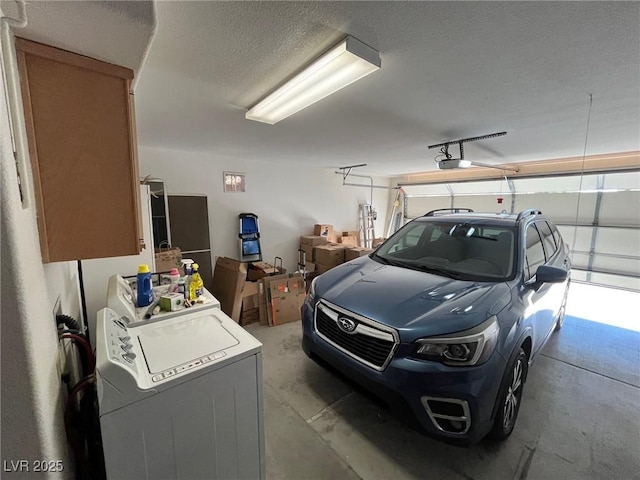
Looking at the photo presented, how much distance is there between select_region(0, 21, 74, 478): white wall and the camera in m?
0.61

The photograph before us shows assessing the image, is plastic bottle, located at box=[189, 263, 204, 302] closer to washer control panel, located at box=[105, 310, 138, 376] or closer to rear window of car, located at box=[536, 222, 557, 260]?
washer control panel, located at box=[105, 310, 138, 376]

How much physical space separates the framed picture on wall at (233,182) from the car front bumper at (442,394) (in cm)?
383

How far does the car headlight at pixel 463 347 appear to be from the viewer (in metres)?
1.37

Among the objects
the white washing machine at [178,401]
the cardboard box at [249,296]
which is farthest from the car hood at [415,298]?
the cardboard box at [249,296]

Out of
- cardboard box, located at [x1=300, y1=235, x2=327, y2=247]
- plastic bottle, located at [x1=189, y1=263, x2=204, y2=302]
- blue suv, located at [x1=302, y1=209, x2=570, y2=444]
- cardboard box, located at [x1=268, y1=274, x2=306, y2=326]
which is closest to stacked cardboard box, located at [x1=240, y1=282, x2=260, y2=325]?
cardboard box, located at [x1=268, y1=274, x2=306, y2=326]

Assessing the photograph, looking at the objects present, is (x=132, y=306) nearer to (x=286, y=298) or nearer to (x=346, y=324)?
(x=346, y=324)

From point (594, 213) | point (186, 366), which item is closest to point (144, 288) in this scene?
point (186, 366)

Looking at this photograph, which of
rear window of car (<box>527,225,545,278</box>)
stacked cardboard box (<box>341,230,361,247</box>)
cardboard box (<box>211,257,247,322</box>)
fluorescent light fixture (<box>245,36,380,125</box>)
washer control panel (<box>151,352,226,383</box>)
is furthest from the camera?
stacked cardboard box (<box>341,230,361,247</box>)

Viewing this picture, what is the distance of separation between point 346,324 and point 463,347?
26.8 inches

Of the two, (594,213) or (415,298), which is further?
(594,213)

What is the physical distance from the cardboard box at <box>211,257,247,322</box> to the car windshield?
67.4 inches

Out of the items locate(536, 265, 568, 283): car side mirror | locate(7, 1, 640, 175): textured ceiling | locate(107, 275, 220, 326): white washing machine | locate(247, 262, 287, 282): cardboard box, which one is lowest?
locate(247, 262, 287, 282): cardboard box

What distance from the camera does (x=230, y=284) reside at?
11.0ft

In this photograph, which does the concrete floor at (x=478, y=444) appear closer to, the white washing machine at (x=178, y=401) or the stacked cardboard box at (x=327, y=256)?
the white washing machine at (x=178, y=401)
